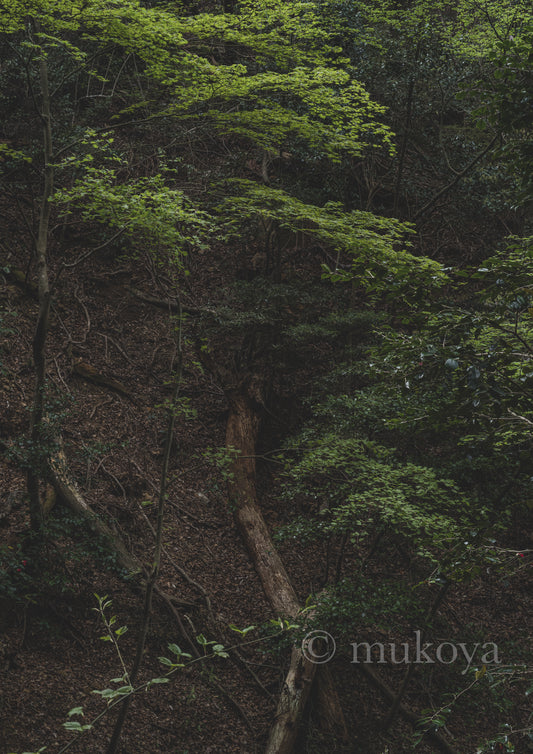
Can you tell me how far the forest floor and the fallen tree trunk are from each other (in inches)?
9.8

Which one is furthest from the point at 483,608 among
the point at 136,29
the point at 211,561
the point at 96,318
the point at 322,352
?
the point at 136,29

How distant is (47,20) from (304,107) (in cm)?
631

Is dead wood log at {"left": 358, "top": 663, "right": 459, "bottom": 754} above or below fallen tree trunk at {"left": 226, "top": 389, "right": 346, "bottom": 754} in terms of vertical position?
below

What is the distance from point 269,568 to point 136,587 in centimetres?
233

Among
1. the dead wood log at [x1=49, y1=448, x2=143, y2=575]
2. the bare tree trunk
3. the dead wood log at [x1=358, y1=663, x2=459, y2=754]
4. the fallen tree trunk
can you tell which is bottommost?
the dead wood log at [x1=358, y1=663, x2=459, y2=754]

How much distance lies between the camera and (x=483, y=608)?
9.47 m

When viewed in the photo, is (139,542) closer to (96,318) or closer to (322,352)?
(96,318)

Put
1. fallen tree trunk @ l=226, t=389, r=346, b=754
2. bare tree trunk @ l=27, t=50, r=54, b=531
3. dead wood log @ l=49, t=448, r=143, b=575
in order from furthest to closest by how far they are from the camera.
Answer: dead wood log @ l=49, t=448, r=143, b=575 → fallen tree trunk @ l=226, t=389, r=346, b=754 → bare tree trunk @ l=27, t=50, r=54, b=531

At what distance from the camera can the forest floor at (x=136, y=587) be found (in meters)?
6.41

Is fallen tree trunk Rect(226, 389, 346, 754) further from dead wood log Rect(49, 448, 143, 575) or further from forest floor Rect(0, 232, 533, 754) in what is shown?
dead wood log Rect(49, 448, 143, 575)

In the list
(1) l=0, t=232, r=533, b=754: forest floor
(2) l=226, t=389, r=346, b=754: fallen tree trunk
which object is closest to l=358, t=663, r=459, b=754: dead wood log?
(1) l=0, t=232, r=533, b=754: forest floor

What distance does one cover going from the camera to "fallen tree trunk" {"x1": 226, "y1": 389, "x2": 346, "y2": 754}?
6.99 m

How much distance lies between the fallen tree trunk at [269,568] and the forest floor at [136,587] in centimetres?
25

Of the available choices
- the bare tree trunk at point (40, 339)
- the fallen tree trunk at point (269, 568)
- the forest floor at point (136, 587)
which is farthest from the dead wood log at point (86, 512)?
the fallen tree trunk at point (269, 568)
